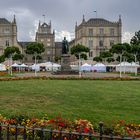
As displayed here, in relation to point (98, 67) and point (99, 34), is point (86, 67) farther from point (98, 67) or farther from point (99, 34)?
point (99, 34)

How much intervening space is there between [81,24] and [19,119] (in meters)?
93.2

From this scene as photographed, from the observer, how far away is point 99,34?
328ft

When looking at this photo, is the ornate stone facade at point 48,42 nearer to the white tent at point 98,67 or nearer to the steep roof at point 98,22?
the steep roof at point 98,22

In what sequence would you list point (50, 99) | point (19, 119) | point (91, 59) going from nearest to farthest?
point (19, 119) → point (50, 99) → point (91, 59)

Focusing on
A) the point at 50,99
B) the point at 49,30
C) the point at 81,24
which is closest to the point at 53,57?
the point at 49,30

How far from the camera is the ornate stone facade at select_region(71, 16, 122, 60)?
98875mm

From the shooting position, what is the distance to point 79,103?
13406 mm

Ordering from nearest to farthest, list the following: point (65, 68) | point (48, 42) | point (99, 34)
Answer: point (65, 68)
point (99, 34)
point (48, 42)

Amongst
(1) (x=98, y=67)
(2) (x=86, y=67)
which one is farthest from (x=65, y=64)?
(1) (x=98, y=67)

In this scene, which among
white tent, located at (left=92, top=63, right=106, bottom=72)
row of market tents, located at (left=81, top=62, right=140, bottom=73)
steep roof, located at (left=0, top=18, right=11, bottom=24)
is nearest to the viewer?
row of market tents, located at (left=81, top=62, right=140, bottom=73)

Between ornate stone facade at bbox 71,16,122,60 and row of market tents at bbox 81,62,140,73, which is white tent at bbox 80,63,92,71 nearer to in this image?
row of market tents at bbox 81,62,140,73

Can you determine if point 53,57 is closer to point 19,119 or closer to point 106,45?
point 106,45

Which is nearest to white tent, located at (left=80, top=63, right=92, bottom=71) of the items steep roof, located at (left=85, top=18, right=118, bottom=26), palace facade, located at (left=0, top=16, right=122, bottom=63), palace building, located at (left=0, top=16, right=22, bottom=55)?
palace facade, located at (left=0, top=16, right=122, bottom=63)

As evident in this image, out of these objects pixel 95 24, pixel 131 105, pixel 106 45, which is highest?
pixel 95 24
